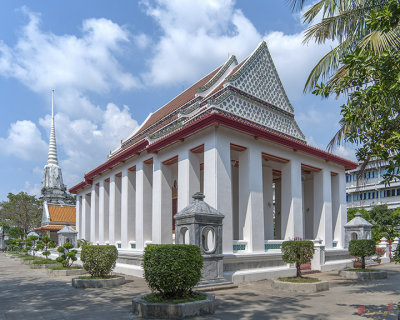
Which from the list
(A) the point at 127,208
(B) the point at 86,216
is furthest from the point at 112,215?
(B) the point at 86,216

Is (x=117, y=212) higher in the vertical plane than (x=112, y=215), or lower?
higher

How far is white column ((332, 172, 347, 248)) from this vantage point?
60.7 ft

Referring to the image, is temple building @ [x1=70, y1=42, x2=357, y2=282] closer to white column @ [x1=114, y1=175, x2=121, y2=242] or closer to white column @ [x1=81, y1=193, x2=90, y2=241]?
white column @ [x1=114, y1=175, x2=121, y2=242]

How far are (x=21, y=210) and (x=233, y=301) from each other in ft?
160

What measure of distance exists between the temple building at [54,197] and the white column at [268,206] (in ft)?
90.0

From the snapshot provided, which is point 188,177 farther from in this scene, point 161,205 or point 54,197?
point 54,197

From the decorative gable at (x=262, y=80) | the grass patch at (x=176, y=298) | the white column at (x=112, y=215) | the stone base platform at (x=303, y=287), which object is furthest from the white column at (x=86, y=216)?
the grass patch at (x=176, y=298)

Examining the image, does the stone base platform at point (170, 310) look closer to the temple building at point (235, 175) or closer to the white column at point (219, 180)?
the temple building at point (235, 175)

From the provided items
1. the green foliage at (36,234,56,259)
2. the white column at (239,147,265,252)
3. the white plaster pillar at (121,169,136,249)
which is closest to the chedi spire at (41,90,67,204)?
the green foliage at (36,234,56,259)

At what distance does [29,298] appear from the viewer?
999cm

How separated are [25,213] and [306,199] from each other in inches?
1693

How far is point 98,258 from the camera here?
38.2 feet

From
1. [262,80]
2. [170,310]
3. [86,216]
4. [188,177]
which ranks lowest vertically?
[170,310]

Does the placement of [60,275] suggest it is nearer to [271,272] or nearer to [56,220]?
[271,272]
